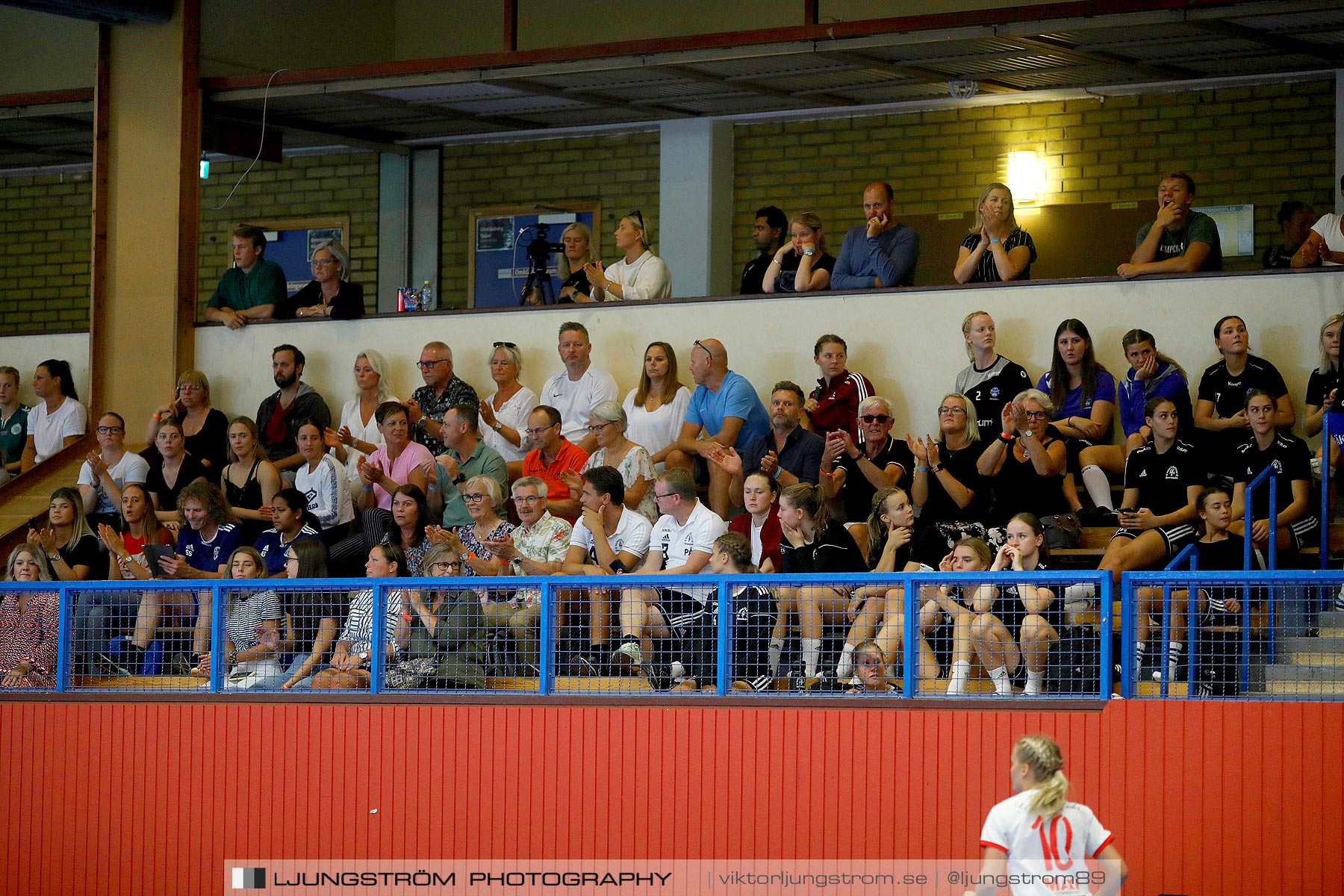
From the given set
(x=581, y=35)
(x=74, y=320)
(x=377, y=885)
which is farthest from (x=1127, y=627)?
(x=74, y=320)

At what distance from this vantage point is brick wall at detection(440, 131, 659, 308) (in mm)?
13602

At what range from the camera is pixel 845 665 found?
7.15m

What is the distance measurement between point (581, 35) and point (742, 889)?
25.1 ft

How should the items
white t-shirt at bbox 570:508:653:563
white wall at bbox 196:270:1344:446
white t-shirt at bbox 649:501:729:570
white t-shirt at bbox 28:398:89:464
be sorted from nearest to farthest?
white t-shirt at bbox 649:501:729:570, white t-shirt at bbox 570:508:653:563, white wall at bbox 196:270:1344:446, white t-shirt at bbox 28:398:89:464

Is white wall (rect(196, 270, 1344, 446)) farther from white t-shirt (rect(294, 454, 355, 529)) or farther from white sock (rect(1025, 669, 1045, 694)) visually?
white sock (rect(1025, 669, 1045, 694))

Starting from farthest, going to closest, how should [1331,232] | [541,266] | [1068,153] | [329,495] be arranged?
[541,266] → [1068,153] → [329,495] → [1331,232]

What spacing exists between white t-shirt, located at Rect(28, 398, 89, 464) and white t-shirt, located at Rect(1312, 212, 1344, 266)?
830 centimetres

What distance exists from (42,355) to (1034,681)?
8674mm

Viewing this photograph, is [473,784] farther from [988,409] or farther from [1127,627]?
[988,409]

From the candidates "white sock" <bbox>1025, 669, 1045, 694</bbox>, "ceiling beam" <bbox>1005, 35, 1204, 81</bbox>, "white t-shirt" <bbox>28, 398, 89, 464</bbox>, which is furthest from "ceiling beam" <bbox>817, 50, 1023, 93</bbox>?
"white t-shirt" <bbox>28, 398, 89, 464</bbox>

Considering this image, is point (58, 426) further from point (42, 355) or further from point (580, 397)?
point (580, 397)

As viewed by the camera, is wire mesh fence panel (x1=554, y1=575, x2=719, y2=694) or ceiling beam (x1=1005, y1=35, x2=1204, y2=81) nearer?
wire mesh fence panel (x1=554, y1=575, x2=719, y2=694)

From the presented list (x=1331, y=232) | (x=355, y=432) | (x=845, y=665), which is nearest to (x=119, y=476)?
(x=355, y=432)

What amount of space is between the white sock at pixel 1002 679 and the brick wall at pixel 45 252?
1095 cm
